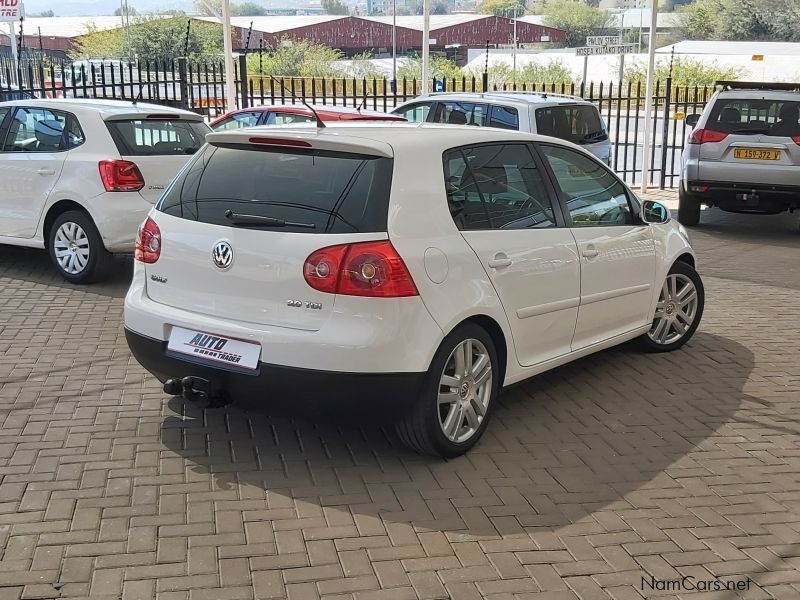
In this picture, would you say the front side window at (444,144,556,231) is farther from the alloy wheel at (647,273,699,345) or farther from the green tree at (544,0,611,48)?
the green tree at (544,0,611,48)

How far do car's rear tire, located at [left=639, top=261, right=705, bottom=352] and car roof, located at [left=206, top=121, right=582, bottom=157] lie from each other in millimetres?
1997

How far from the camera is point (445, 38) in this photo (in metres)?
85.8

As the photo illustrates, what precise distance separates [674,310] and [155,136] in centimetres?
485

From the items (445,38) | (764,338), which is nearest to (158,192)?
(764,338)

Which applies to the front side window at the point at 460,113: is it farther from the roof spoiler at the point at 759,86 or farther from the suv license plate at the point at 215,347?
the suv license plate at the point at 215,347

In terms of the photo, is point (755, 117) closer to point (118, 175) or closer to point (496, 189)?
point (118, 175)

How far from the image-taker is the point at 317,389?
433 centimetres

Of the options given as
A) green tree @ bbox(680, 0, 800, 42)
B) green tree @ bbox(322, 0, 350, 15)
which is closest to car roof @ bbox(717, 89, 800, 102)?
green tree @ bbox(680, 0, 800, 42)

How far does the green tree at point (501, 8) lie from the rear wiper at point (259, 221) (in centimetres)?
13625

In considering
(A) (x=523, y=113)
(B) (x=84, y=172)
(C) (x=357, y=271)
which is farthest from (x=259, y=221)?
(A) (x=523, y=113)

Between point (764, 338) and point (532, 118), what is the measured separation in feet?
13.9

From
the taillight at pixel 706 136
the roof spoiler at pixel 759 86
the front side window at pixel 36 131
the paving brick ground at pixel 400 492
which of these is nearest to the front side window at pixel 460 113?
the taillight at pixel 706 136

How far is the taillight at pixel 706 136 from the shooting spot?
11938mm

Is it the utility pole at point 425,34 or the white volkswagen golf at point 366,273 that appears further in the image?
the utility pole at point 425,34
